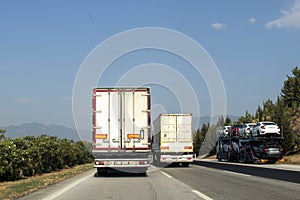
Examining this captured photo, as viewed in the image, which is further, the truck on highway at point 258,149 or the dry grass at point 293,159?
the dry grass at point 293,159

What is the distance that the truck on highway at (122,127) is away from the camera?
2028cm

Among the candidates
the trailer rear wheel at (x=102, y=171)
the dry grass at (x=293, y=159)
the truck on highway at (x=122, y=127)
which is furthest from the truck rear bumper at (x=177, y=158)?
the truck on highway at (x=122, y=127)

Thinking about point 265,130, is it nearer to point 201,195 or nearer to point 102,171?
point 102,171

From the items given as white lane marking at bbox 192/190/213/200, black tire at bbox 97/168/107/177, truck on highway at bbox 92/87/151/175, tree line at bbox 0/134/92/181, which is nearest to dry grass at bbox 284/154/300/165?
tree line at bbox 0/134/92/181

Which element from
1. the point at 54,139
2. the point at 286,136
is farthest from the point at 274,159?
the point at 54,139

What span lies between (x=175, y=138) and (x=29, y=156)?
11977 mm

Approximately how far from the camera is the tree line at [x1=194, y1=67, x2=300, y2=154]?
49.9 metres

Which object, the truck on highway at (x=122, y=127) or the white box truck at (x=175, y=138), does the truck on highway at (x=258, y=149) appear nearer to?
the white box truck at (x=175, y=138)

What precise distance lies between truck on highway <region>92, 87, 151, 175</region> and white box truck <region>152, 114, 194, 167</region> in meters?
13.1

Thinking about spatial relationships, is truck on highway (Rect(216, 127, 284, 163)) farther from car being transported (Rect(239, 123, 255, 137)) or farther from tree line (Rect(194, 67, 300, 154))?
tree line (Rect(194, 67, 300, 154))

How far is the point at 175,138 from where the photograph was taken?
1324 inches

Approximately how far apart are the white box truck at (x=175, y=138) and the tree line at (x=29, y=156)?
846 cm

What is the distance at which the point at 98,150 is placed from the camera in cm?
2020

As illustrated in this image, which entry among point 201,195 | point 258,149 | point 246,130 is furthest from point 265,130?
point 201,195
